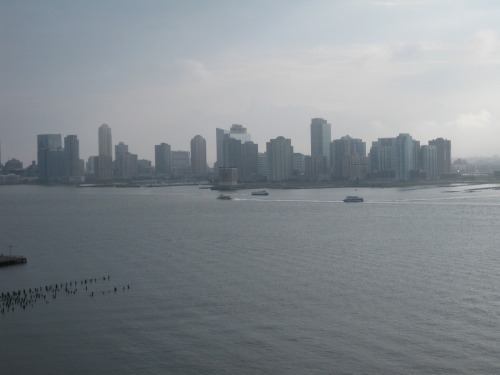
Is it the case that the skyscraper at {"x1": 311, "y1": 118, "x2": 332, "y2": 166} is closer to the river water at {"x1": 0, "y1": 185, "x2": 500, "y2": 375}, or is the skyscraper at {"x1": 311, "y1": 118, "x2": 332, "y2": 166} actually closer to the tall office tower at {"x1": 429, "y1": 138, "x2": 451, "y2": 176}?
the tall office tower at {"x1": 429, "y1": 138, "x2": 451, "y2": 176}

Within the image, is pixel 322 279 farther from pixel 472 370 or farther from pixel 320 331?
pixel 472 370

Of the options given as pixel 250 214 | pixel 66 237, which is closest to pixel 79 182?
pixel 250 214

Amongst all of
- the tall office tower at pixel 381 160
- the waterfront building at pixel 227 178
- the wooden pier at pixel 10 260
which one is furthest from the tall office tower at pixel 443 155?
the wooden pier at pixel 10 260

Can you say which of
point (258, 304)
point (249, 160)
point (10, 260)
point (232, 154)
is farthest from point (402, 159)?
point (258, 304)

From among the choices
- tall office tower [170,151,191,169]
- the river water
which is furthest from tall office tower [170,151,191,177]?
the river water

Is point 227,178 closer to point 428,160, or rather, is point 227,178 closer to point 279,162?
point 279,162

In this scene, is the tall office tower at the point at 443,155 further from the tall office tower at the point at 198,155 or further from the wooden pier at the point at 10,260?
the wooden pier at the point at 10,260
